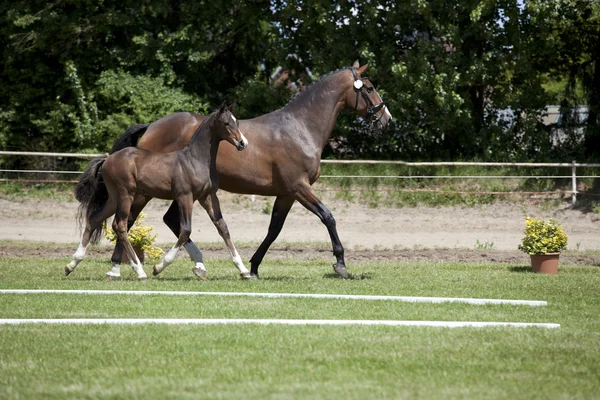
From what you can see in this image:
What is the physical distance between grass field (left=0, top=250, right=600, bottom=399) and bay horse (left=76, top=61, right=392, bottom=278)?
1.36m

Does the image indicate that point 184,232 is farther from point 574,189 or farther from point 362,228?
point 574,189

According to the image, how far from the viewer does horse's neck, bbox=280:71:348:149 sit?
12.3m

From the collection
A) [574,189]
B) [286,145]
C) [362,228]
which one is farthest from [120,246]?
[574,189]

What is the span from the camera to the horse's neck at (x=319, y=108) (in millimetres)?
12274

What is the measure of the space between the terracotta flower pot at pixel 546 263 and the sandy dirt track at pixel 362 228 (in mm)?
2143

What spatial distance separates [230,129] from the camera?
1116 centimetres

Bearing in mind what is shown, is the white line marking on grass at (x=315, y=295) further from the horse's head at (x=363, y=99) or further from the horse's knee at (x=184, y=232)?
the horse's head at (x=363, y=99)

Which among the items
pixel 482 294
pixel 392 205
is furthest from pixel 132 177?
pixel 392 205

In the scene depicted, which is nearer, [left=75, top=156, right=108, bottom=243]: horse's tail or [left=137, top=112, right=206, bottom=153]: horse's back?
[left=75, top=156, right=108, bottom=243]: horse's tail

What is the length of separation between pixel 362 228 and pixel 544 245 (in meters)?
7.88

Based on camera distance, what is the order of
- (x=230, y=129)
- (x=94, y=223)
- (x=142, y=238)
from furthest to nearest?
1. (x=142, y=238)
2. (x=94, y=223)
3. (x=230, y=129)

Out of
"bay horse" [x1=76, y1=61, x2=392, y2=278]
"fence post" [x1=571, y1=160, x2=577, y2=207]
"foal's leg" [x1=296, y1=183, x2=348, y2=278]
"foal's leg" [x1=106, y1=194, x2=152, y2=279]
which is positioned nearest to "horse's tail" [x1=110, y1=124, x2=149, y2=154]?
"bay horse" [x1=76, y1=61, x2=392, y2=278]

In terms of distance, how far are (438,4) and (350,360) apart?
57.7ft

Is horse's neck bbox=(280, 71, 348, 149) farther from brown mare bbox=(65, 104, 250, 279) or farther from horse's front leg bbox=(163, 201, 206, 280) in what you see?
horse's front leg bbox=(163, 201, 206, 280)
